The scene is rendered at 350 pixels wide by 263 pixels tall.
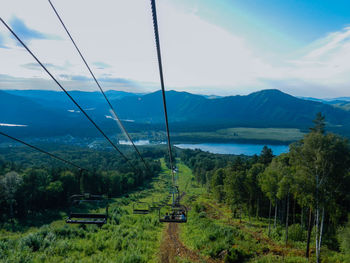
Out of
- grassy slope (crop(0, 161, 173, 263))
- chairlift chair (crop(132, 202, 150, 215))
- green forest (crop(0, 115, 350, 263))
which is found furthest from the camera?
chairlift chair (crop(132, 202, 150, 215))

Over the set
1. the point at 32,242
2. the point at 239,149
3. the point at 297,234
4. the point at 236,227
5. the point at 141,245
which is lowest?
the point at 239,149

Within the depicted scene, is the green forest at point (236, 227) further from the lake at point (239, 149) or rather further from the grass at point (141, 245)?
the lake at point (239, 149)

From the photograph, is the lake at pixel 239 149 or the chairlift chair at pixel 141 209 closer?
the chairlift chair at pixel 141 209

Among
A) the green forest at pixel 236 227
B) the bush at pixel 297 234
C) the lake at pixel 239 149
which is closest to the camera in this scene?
the green forest at pixel 236 227

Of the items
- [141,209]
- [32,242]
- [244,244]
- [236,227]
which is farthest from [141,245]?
[141,209]

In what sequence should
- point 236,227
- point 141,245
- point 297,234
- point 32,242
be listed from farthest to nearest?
point 236,227
point 297,234
point 141,245
point 32,242

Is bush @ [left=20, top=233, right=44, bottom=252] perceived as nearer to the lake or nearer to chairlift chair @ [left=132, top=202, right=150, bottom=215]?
chairlift chair @ [left=132, top=202, right=150, bottom=215]

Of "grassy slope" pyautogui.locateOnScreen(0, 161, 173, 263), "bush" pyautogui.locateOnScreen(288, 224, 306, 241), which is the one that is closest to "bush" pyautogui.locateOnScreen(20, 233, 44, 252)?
"grassy slope" pyautogui.locateOnScreen(0, 161, 173, 263)

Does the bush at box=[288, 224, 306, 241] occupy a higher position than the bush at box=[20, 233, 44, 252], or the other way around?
the bush at box=[20, 233, 44, 252]

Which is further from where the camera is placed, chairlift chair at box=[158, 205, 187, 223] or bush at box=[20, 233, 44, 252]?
bush at box=[20, 233, 44, 252]

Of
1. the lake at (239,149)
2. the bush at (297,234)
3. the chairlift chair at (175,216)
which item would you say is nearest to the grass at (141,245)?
the bush at (297,234)

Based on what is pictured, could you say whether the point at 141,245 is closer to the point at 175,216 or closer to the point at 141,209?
Result: the point at 175,216

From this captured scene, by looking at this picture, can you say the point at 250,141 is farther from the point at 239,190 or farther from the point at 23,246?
the point at 23,246
